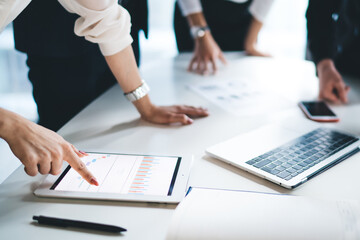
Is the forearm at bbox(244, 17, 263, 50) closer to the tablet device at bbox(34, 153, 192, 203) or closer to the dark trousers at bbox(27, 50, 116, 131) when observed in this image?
the dark trousers at bbox(27, 50, 116, 131)

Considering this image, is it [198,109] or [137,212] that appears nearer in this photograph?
[137,212]

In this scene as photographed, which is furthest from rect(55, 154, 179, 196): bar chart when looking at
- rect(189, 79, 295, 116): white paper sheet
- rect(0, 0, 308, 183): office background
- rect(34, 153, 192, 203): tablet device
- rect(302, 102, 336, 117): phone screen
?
rect(0, 0, 308, 183): office background

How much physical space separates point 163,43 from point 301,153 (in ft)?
11.2

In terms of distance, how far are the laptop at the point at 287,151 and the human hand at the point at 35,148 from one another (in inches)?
12.2

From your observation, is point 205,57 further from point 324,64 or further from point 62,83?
point 62,83

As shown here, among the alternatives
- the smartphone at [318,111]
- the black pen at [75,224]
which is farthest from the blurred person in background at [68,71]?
the smartphone at [318,111]

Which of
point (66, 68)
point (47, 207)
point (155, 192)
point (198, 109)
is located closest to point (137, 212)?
point (155, 192)

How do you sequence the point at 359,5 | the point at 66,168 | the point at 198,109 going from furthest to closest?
the point at 359,5 < the point at 198,109 < the point at 66,168

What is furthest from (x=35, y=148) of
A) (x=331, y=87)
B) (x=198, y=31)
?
(x=198, y=31)

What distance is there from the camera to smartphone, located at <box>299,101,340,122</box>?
99 centimetres

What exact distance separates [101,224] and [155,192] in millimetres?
127

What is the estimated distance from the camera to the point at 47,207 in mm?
616

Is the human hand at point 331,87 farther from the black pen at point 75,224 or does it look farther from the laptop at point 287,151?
the black pen at point 75,224

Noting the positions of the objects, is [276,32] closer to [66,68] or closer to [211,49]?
[211,49]
